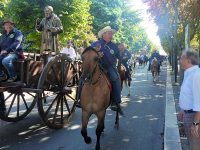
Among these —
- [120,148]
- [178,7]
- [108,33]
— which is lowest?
[120,148]

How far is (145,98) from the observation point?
17125mm

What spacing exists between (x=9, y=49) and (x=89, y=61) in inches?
89.8

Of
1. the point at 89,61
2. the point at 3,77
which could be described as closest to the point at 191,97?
the point at 89,61

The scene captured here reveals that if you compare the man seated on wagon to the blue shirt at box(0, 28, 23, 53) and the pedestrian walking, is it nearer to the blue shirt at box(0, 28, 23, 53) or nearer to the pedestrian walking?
the blue shirt at box(0, 28, 23, 53)

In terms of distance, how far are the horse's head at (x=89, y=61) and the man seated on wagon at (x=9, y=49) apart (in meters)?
1.91

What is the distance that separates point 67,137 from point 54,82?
1.47 m

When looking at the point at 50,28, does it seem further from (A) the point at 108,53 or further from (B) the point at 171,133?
(B) the point at 171,133

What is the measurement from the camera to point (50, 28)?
1050 centimetres

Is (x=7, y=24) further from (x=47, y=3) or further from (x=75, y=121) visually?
(x=47, y=3)

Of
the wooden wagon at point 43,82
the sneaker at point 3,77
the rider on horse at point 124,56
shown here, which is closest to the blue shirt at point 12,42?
the wooden wagon at point 43,82

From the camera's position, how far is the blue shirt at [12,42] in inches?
350

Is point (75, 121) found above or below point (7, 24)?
below

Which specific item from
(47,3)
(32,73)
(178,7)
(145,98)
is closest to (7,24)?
(32,73)

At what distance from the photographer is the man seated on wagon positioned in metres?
8.55
